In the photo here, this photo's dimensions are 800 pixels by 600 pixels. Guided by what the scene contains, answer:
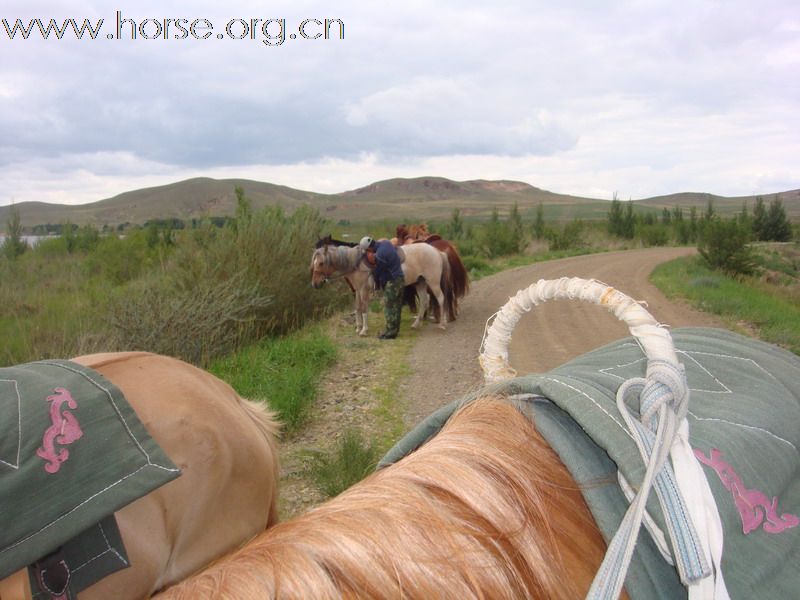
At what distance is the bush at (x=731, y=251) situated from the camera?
16.8 metres

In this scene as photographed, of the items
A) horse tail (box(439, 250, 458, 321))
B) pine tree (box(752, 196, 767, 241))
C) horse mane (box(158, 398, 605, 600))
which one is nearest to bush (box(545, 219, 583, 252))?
pine tree (box(752, 196, 767, 241))

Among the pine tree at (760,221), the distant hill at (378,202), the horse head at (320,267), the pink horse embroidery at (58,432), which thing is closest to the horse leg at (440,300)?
the horse head at (320,267)

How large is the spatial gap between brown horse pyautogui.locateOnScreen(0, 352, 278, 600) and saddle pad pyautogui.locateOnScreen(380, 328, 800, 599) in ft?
3.69

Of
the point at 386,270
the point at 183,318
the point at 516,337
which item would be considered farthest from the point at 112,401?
the point at 516,337

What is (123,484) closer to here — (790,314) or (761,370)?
(761,370)

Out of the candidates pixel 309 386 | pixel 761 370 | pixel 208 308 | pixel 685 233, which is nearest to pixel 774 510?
pixel 761 370

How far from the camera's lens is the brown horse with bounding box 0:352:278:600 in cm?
204

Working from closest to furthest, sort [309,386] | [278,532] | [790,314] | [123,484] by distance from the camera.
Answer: [278,532]
[123,484]
[309,386]
[790,314]

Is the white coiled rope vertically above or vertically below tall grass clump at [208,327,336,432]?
above

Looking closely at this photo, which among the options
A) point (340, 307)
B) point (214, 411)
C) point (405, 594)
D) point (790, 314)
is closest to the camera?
point (405, 594)

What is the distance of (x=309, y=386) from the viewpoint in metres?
6.54

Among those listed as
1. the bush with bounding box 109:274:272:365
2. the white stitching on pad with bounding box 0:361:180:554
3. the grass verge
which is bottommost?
the grass verge

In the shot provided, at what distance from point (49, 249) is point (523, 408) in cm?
1909

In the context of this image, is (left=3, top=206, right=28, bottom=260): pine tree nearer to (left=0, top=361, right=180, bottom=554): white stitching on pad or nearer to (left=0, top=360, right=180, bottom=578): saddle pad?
(left=0, top=361, right=180, bottom=554): white stitching on pad
